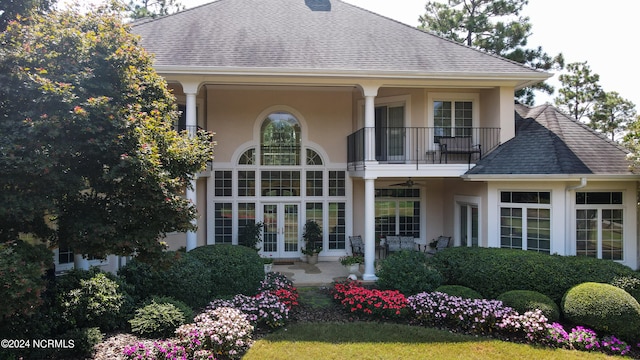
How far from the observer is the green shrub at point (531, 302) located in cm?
780

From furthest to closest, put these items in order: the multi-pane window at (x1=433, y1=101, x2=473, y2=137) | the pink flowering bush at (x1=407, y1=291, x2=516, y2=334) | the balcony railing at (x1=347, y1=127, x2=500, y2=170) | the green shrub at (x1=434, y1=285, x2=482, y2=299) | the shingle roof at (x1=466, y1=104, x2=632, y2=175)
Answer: the multi-pane window at (x1=433, y1=101, x2=473, y2=137)
the balcony railing at (x1=347, y1=127, x2=500, y2=170)
the shingle roof at (x1=466, y1=104, x2=632, y2=175)
the green shrub at (x1=434, y1=285, x2=482, y2=299)
the pink flowering bush at (x1=407, y1=291, x2=516, y2=334)

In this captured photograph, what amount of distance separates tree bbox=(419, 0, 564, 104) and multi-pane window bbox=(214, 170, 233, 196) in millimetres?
18037

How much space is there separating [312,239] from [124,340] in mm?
7767

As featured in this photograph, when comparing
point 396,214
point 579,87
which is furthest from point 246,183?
point 579,87

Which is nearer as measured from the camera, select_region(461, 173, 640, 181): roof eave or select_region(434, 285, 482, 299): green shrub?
select_region(434, 285, 482, 299): green shrub

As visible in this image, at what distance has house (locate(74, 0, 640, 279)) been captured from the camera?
10.3 m

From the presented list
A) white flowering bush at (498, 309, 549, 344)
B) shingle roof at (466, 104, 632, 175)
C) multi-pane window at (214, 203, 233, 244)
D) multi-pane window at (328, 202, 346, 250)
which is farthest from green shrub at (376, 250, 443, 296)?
multi-pane window at (214, 203, 233, 244)

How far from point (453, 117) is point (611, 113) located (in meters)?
24.5

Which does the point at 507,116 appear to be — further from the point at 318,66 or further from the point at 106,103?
the point at 106,103

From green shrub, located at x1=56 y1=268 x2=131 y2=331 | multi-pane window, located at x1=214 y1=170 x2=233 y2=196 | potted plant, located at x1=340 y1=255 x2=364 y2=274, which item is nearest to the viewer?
green shrub, located at x1=56 y1=268 x2=131 y2=331

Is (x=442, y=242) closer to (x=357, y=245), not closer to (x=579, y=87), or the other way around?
(x=357, y=245)

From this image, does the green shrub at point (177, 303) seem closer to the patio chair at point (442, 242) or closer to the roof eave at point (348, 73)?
the roof eave at point (348, 73)

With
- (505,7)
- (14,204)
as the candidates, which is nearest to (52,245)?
(14,204)

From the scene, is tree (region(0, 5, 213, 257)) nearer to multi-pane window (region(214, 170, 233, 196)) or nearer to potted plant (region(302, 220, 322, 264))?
multi-pane window (region(214, 170, 233, 196))
